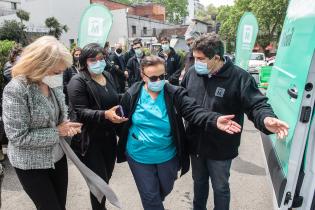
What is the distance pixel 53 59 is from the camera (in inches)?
89.0

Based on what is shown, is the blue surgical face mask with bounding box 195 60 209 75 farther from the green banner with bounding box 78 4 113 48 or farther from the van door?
the green banner with bounding box 78 4 113 48

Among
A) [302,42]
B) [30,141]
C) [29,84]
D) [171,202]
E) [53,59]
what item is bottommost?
[171,202]

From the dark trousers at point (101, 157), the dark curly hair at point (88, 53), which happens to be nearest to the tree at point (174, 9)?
the dark curly hair at point (88, 53)

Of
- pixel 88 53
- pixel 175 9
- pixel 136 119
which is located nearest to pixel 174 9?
pixel 175 9

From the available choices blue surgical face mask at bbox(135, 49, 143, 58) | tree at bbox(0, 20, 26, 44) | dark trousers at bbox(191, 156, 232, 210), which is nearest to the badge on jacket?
dark trousers at bbox(191, 156, 232, 210)

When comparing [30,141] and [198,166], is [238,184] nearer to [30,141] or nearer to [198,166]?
[198,166]

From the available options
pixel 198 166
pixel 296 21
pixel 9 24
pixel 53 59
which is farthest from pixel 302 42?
pixel 9 24

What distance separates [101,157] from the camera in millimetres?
3115

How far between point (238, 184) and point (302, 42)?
2.47 metres

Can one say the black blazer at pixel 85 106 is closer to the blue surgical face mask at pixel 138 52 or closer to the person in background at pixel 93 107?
the person in background at pixel 93 107

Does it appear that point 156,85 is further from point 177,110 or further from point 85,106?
point 85,106

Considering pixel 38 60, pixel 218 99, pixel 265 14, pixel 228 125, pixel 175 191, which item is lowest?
pixel 175 191

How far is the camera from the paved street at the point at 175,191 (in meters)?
3.76

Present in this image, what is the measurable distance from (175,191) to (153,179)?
144 cm
